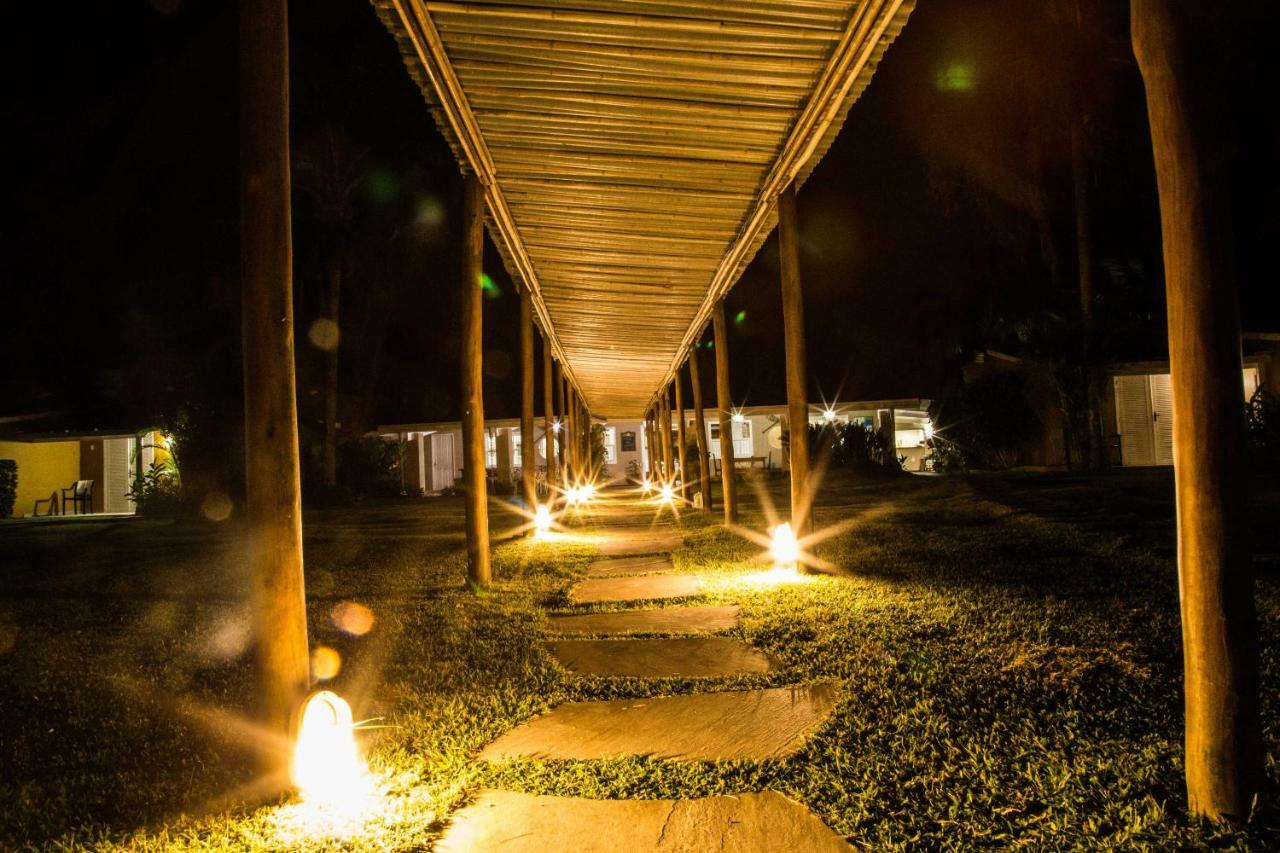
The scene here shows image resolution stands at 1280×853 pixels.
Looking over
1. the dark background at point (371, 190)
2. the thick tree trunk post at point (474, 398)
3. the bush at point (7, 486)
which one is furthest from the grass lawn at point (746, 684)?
the bush at point (7, 486)

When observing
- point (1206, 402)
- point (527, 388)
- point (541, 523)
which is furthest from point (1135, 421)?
point (1206, 402)

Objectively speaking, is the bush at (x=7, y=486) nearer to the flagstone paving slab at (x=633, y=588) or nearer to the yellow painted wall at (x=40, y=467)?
the yellow painted wall at (x=40, y=467)

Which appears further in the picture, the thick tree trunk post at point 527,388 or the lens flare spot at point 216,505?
the lens flare spot at point 216,505

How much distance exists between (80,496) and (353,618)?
20.0 meters

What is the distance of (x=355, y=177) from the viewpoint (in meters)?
22.6

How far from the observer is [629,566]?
8.50 m

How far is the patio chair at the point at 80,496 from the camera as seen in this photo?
2117 centimetres

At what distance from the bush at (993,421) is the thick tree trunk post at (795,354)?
1544 centimetres

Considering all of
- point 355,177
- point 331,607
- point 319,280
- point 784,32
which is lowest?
point 331,607

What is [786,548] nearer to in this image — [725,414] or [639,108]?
[725,414]

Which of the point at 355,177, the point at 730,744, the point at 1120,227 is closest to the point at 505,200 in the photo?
the point at 730,744

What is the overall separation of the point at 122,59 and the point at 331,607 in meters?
16.5

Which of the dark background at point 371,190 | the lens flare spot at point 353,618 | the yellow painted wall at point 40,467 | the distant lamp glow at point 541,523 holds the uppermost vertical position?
the dark background at point 371,190

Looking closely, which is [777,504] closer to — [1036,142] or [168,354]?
[1036,142]
